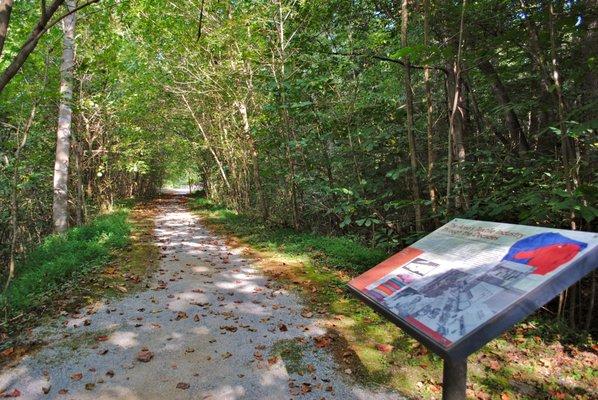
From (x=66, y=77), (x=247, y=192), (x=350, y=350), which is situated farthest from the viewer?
(x=247, y=192)

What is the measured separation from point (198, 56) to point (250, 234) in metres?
5.44

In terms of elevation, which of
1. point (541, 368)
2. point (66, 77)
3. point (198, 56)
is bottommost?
point (541, 368)

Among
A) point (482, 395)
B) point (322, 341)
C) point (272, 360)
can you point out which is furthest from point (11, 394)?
point (482, 395)

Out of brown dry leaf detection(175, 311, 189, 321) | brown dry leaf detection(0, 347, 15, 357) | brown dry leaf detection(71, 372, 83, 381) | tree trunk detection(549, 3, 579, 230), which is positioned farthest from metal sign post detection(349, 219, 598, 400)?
brown dry leaf detection(0, 347, 15, 357)

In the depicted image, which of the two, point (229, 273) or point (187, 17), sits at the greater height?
point (187, 17)

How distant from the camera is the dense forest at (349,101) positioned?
4.43 metres

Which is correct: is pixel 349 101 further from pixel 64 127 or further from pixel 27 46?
pixel 64 127

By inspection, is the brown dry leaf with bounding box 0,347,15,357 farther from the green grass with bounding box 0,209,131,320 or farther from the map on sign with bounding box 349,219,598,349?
the map on sign with bounding box 349,219,598,349

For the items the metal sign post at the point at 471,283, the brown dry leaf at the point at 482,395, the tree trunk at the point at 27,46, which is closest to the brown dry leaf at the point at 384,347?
the brown dry leaf at the point at 482,395

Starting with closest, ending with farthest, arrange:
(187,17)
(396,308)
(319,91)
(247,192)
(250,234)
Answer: (396,308)
(319,91)
(187,17)
(250,234)
(247,192)

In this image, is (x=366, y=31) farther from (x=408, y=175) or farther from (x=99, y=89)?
(x=99, y=89)

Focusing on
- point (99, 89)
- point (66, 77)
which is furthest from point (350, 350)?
point (99, 89)

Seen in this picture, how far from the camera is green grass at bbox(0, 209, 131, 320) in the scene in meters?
5.44

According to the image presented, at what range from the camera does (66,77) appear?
9539mm
